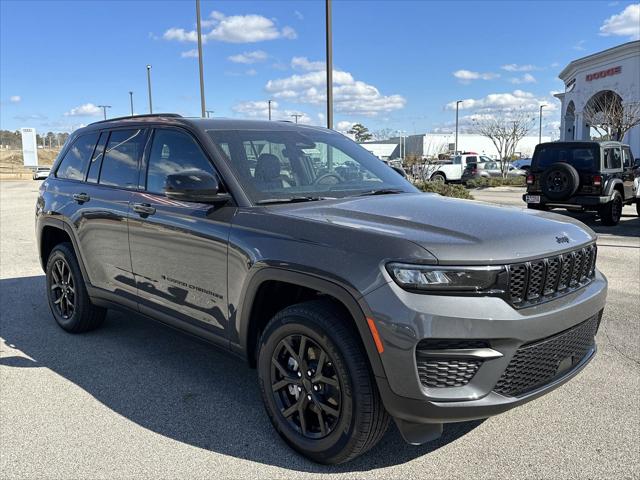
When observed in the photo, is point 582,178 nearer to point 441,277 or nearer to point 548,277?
point 548,277

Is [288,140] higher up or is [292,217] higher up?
[288,140]

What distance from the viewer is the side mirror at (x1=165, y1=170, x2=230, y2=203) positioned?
127 inches

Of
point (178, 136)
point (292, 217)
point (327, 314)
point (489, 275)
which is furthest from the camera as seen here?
point (178, 136)

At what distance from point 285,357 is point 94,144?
2912 mm

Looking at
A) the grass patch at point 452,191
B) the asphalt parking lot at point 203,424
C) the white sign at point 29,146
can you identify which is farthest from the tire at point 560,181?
the white sign at point 29,146

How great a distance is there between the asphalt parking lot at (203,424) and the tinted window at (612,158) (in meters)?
8.75

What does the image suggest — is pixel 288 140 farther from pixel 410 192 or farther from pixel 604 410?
pixel 604 410

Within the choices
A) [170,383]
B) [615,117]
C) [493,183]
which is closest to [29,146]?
[493,183]

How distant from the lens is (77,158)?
5102 millimetres

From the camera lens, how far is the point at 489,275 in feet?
8.21

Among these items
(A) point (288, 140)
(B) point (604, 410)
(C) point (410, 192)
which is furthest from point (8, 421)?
(B) point (604, 410)

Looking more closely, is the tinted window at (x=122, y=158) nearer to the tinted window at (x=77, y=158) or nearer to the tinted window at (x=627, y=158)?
the tinted window at (x=77, y=158)

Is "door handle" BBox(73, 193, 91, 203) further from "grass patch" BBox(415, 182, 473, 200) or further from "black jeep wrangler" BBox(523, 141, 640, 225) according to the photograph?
"grass patch" BBox(415, 182, 473, 200)

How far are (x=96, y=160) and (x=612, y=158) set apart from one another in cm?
1182
